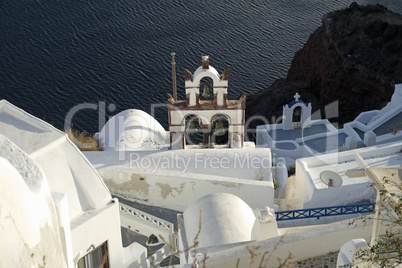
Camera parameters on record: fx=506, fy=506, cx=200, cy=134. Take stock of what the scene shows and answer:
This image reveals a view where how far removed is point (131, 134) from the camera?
747 inches

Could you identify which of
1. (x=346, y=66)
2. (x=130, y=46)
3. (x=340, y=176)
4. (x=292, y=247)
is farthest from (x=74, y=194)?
(x=346, y=66)

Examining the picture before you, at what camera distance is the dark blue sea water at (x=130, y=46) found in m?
36.3

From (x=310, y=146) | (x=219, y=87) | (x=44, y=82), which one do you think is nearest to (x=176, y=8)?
(x=44, y=82)

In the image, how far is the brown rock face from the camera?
3766cm

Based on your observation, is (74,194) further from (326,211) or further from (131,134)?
(131,134)

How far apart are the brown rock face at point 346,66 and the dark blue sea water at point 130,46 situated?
5.57ft

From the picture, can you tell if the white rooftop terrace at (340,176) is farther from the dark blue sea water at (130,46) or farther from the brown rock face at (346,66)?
the dark blue sea water at (130,46)

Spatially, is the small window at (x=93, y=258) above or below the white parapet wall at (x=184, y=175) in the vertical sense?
below

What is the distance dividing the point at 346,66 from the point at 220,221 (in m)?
30.6

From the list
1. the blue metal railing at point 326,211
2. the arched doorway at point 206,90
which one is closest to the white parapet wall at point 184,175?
the arched doorway at point 206,90

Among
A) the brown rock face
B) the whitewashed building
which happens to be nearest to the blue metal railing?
the whitewashed building

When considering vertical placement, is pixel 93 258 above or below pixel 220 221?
below

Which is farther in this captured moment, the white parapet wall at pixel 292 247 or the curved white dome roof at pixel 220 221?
the curved white dome roof at pixel 220 221

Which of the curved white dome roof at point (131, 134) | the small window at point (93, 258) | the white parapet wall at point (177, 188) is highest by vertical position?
the curved white dome roof at point (131, 134)
